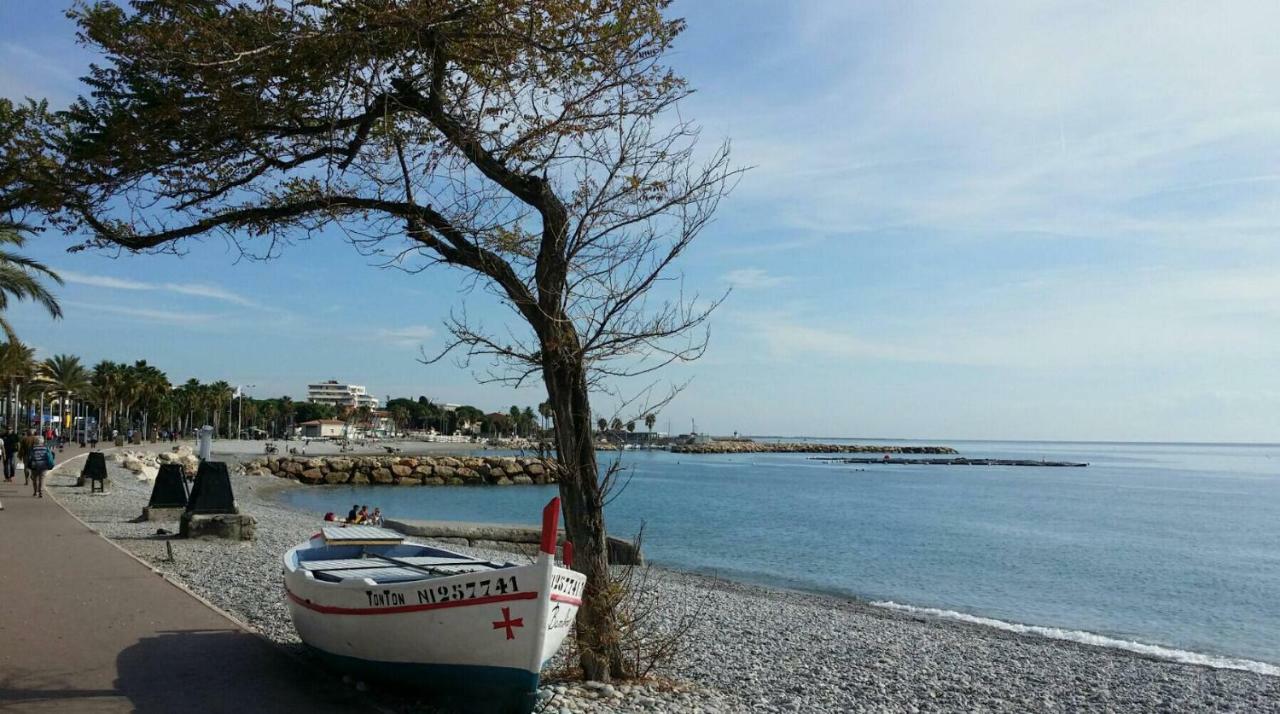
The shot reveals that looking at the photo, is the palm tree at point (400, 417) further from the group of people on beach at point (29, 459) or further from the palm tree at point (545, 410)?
the palm tree at point (545, 410)

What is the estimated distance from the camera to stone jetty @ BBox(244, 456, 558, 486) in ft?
211

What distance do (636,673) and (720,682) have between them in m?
2.19

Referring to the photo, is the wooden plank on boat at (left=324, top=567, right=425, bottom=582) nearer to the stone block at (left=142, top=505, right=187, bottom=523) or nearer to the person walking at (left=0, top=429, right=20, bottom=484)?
the stone block at (left=142, top=505, right=187, bottom=523)

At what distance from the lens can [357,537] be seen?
30.9ft

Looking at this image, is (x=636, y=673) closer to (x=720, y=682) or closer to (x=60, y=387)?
(x=720, y=682)

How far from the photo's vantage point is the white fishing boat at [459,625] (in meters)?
5.95

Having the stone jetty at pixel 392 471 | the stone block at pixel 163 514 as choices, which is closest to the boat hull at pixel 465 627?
the stone block at pixel 163 514

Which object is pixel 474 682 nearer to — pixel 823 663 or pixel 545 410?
pixel 545 410

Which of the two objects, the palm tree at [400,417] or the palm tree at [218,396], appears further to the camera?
the palm tree at [400,417]

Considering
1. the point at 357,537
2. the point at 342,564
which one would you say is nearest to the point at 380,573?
the point at 342,564

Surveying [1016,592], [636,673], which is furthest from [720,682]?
[1016,592]

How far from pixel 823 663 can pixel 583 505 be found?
5.44 metres

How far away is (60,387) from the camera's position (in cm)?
6775

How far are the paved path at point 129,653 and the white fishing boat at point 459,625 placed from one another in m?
0.43
